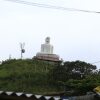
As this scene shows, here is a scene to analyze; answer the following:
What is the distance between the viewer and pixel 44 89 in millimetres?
24094

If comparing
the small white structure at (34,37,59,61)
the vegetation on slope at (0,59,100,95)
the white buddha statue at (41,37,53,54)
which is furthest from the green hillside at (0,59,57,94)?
the white buddha statue at (41,37,53,54)

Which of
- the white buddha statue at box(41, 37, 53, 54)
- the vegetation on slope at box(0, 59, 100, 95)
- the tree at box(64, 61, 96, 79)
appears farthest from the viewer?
the white buddha statue at box(41, 37, 53, 54)

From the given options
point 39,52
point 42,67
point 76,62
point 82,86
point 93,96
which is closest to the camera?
point 93,96

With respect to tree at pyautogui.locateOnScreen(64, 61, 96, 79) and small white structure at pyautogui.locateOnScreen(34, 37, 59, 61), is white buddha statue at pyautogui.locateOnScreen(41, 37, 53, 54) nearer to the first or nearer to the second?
small white structure at pyautogui.locateOnScreen(34, 37, 59, 61)

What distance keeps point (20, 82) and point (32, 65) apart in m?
5.68

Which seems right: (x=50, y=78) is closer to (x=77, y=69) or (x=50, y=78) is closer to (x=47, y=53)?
(x=77, y=69)

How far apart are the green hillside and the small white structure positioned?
2466 millimetres

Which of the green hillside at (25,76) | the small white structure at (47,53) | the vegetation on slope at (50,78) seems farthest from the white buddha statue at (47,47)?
the vegetation on slope at (50,78)

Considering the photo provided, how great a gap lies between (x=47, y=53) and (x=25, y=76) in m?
10.2

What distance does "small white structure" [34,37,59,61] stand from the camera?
116 ft

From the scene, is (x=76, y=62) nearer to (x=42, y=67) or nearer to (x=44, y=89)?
(x=44, y=89)

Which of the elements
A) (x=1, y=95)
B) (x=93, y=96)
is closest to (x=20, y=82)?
(x=93, y=96)

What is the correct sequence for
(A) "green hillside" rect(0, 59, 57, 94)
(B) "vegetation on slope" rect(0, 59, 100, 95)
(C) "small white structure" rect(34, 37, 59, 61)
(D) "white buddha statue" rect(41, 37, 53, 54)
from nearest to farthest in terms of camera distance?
(B) "vegetation on slope" rect(0, 59, 100, 95) → (A) "green hillside" rect(0, 59, 57, 94) → (C) "small white structure" rect(34, 37, 59, 61) → (D) "white buddha statue" rect(41, 37, 53, 54)

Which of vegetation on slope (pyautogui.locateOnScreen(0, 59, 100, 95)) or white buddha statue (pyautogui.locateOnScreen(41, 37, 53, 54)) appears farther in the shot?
white buddha statue (pyautogui.locateOnScreen(41, 37, 53, 54))
